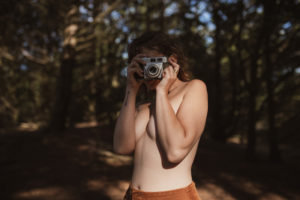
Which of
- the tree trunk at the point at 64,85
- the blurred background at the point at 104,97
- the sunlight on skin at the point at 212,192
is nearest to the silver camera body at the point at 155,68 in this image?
the blurred background at the point at 104,97

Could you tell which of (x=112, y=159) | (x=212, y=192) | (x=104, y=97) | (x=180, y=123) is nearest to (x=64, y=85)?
(x=104, y=97)

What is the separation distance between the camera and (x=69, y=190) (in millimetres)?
4098

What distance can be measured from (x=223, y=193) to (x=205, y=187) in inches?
13.2

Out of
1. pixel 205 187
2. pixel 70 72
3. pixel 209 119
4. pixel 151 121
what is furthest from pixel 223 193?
pixel 209 119

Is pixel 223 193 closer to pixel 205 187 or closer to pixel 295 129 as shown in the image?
pixel 205 187

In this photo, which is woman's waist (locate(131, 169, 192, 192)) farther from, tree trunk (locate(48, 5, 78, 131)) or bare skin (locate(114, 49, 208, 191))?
tree trunk (locate(48, 5, 78, 131))

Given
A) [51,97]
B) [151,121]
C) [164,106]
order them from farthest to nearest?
[51,97] < [151,121] < [164,106]

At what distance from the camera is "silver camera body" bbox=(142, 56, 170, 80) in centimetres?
139

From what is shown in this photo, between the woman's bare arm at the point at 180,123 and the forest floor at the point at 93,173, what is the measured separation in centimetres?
306

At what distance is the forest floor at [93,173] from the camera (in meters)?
4.14

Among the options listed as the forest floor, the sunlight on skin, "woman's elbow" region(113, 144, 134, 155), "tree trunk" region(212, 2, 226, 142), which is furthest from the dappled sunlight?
"tree trunk" region(212, 2, 226, 142)

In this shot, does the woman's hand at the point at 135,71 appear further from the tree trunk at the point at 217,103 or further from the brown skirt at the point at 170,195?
the tree trunk at the point at 217,103

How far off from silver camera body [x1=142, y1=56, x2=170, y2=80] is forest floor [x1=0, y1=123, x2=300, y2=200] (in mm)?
3101

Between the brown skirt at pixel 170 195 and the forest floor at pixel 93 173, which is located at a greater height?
the brown skirt at pixel 170 195
